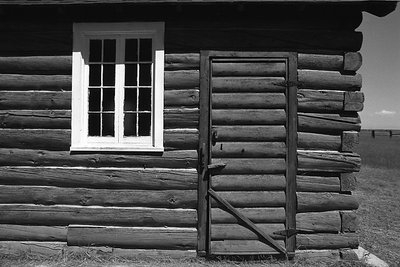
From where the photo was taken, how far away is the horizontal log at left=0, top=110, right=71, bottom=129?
482 centimetres

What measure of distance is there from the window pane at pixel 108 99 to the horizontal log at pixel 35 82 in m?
0.55

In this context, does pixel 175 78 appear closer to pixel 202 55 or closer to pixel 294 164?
pixel 202 55

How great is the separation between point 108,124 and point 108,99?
403 mm

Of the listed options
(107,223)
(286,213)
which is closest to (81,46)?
(107,223)

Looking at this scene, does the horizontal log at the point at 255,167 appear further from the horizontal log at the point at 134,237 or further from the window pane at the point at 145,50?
the window pane at the point at 145,50

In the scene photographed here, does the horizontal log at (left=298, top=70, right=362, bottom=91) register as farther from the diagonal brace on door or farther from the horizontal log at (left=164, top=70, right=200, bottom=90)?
the diagonal brace on door

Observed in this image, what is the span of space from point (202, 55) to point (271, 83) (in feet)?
3.76

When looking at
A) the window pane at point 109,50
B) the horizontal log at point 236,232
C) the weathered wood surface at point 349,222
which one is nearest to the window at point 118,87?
the window pane at point 109,50

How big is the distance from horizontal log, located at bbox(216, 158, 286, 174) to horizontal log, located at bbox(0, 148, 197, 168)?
541mm

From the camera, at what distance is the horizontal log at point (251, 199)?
A: 15.5ft

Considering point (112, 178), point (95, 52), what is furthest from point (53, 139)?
point (95, 52)

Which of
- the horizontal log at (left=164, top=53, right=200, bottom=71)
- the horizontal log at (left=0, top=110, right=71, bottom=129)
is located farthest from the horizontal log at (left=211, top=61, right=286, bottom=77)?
the horizontal log at (left=0, top=110, right=71, bottom=129)

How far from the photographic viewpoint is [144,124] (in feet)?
16.2

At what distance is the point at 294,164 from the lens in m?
4.75
